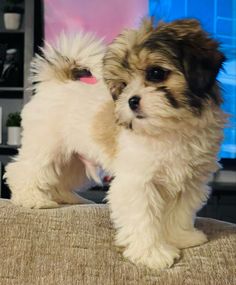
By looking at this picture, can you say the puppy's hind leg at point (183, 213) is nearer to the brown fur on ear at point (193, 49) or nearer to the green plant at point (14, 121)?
the brown fur on ear at point (193, 49)

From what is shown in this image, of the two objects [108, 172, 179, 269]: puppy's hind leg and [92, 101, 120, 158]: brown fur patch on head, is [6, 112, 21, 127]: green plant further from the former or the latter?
[108, 172, 179, 269]: puppy's hind leg

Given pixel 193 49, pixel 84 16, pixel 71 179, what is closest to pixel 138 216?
pixel 193 49

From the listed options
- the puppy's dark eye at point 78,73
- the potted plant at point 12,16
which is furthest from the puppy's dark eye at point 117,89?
the potted plant at point 12,16

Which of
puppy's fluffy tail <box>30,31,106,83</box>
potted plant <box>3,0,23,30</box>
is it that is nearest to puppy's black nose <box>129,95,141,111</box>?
puppy's fluffy tail <box>30,31,106,83</box>

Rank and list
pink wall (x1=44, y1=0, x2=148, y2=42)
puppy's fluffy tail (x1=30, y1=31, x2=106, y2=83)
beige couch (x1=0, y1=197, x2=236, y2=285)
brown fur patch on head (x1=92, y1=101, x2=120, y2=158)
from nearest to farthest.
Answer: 1. beige couch (x1=0, y1=197, x2=236, y2=285)
2. brown fur patch on head (x1=92, y1=101, x2=120, y2=158)
3. puppy's fluffy tail (x1=30, y1=31, x2=106, y2=83)
4. pink wall (x1=44, y1=0, x2=148, y2=42)

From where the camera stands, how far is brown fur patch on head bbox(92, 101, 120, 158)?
1.46 metres

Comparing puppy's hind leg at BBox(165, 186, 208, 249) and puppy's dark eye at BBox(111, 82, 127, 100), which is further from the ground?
puppy's dark eye at BBox(111, 82, 127, 100)

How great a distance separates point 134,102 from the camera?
122 centimetres

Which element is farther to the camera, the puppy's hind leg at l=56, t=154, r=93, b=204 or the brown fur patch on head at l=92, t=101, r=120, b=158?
the puppy's hind leg at l=56, t=154, r=93, b=204

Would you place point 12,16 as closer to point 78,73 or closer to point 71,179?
point 78,73

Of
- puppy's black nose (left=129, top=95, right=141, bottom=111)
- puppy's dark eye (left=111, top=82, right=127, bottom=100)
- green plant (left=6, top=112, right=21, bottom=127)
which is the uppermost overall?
puppy's dark eye (left=111, top=82, right=127, bottom=100)

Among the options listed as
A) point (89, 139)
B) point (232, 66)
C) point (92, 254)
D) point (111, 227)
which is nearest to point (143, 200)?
point (111, 227)

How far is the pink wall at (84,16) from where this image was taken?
11.6 ft

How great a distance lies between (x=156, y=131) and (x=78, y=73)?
63cm
